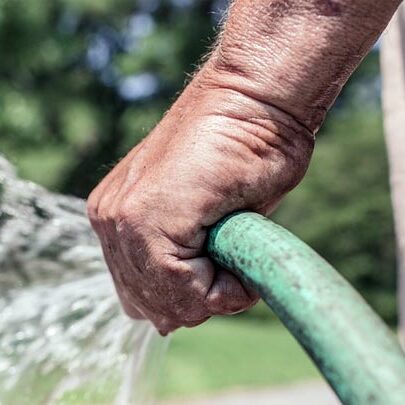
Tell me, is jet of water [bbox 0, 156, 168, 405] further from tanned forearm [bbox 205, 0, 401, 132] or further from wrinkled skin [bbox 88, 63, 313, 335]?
tanned forearm [bbox 205, 0, 401, 132]

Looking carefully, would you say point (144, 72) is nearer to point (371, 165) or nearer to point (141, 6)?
point (141, 6)

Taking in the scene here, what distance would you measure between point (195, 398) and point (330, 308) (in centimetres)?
967

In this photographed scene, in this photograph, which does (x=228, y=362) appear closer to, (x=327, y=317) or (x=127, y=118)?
(x=127, y=118)

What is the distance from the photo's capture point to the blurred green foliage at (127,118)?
62.0ft

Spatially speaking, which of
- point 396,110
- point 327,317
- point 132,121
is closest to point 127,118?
point 132,121

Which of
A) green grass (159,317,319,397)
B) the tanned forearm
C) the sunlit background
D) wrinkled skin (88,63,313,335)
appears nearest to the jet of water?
wrinkled skin (88,63,313,335)

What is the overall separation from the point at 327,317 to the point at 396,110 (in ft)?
4.61

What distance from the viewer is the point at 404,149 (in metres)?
2.36

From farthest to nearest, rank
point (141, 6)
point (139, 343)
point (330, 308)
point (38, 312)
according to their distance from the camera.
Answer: point (141, 6), point (38, 312), point (139, 343), point (330, 308)

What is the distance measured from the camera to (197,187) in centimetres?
141

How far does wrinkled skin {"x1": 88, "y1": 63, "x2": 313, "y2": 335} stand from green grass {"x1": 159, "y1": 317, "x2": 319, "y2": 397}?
300 inches

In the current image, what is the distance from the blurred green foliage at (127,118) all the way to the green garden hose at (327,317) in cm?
1668

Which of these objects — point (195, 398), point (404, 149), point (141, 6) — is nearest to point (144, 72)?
point (141, 6)

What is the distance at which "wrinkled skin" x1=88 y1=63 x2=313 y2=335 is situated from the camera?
55.7 inches
